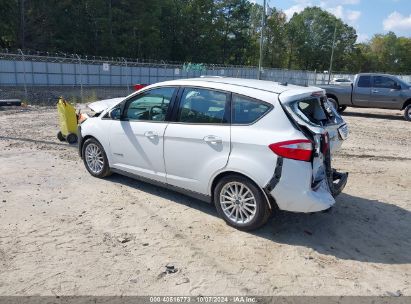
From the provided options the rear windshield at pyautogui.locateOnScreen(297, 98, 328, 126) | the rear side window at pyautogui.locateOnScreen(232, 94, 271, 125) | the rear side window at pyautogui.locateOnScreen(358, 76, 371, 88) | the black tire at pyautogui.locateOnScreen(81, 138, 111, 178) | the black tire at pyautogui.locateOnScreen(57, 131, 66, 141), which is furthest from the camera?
the rear side window at pyautogui.locateOnScreen(358, 76, 371, 88)

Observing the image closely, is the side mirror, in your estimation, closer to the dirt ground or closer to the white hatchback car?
the white hatchback car

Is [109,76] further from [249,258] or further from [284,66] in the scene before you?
[284,66]

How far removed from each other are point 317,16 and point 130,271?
105 metres

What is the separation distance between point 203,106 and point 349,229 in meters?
2.37

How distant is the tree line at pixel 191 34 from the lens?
44.5 meters

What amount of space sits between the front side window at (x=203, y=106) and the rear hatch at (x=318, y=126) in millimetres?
727

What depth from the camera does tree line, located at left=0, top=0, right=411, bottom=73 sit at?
44500 mm

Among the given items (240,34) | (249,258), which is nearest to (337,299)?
(249,258)

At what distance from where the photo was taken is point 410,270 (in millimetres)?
4012

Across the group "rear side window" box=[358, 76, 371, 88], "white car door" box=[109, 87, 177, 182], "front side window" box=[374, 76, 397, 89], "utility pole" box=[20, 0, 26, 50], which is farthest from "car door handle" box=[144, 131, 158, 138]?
"utility pole" box=[20, 0, 26, 50]

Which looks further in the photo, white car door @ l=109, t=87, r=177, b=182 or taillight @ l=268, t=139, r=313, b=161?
white car door @ l=109, t=87, r=177, b=182

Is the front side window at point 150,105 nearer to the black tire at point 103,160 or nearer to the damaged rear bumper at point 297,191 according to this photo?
the black tire at point 103,160

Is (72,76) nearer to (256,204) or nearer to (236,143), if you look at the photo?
(236,143)

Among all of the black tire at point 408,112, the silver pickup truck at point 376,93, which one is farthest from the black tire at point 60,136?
the black tire at point 408,112
